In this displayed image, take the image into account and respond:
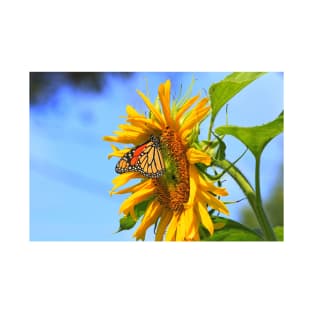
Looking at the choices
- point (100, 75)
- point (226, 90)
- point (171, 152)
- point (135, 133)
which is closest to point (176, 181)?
point (171, 152)

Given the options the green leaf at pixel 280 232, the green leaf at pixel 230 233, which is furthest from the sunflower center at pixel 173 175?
the green leaf at pixel 280 232

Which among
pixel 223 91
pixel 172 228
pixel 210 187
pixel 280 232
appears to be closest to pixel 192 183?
pixel 210 187

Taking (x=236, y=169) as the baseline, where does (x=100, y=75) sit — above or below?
above

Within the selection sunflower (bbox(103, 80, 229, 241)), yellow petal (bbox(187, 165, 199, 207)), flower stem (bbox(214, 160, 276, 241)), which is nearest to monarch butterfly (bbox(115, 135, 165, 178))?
sunflower (bbox(103, 80, 229, 241))

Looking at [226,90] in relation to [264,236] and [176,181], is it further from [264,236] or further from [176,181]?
[264,236]

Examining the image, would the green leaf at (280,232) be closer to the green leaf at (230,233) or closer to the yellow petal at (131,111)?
the green leaf at (230,233)

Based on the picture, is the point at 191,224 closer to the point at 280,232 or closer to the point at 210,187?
the point at 210,187

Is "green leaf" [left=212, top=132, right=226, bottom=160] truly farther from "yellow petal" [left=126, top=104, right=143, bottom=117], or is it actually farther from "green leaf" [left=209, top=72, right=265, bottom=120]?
"yellow petal" [left=126, top=104, right=143, bottom=117]
